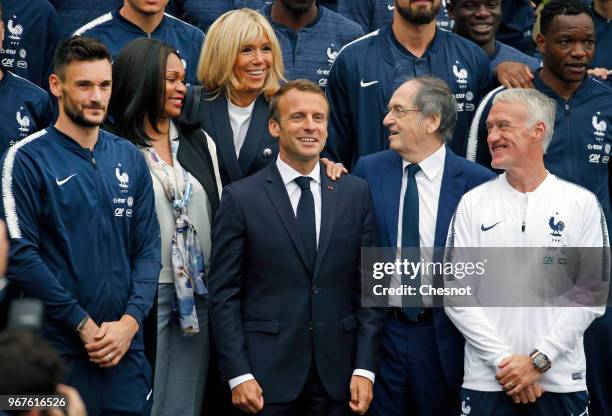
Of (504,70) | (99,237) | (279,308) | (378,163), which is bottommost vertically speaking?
(279,308)

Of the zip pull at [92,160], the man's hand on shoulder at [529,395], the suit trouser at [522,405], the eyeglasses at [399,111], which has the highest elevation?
the eyeglasses at [399,111]

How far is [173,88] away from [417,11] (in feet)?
5.58

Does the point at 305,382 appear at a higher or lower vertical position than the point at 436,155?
lower

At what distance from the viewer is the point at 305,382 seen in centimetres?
564

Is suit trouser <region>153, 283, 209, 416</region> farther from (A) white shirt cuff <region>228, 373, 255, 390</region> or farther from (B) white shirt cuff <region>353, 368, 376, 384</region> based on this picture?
(B) white shirt cuff <region>353, 368, 376, 384</region>

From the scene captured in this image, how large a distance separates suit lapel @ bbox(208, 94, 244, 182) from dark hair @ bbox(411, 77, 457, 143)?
1.06 meters

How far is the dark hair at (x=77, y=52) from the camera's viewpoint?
5.66 m

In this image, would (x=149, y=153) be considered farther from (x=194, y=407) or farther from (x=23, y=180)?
(x=194, y=407)

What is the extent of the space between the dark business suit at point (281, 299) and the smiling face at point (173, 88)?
71 cm

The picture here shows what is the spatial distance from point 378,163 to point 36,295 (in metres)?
2.00

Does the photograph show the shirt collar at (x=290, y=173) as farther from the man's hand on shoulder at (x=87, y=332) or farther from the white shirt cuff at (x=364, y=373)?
the man's hand on shoulder at (x=87, y=332)

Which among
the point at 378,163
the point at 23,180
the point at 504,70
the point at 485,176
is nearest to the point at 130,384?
the point at 23,180

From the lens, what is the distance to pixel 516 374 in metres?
5.62

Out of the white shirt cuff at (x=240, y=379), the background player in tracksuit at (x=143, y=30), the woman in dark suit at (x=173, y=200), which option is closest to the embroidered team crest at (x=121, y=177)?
the woman in dark suit at (x=173, y=200)
